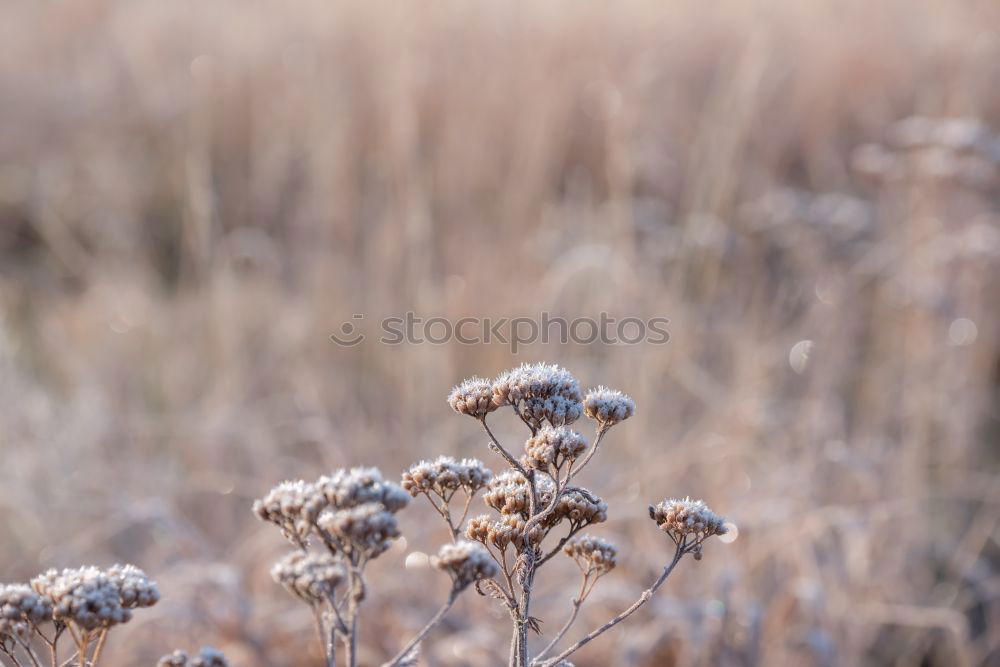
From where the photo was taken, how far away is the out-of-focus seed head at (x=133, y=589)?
1034 mm

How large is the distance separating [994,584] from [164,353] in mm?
3324

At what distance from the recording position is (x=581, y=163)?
653cm

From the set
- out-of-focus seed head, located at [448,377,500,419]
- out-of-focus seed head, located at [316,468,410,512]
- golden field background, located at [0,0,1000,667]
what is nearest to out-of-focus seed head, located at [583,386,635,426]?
out-of-focus seed head, located at [448,377,500,419]

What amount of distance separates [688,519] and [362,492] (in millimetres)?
369

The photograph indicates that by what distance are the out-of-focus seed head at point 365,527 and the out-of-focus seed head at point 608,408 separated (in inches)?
10.3

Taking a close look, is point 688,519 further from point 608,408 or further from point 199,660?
point 199,660

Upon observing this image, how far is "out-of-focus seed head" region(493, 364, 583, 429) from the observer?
107cm

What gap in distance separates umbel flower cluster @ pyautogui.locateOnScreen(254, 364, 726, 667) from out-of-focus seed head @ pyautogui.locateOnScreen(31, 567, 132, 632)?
0.56ft

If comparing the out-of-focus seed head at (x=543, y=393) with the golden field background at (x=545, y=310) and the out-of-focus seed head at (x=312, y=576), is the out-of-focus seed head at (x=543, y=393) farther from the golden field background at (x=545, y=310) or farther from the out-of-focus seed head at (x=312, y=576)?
the golden field background at (x=545, y=310)

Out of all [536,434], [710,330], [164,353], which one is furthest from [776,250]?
[536,434]

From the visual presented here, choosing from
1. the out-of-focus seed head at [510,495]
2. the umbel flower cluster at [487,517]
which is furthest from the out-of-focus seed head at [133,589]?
the out-of-focus seed head at [510,495]

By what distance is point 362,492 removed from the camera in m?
0.97

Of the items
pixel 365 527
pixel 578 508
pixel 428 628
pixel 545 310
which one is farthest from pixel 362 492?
pixel 545 310

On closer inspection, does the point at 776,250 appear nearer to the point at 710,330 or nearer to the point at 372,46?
the point at 710,330
